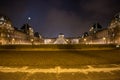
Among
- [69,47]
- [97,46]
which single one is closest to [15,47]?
[69,47]

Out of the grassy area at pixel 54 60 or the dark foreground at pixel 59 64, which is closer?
the dark foreground at pixel 59 64

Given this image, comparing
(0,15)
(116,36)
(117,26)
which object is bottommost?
(116,36)

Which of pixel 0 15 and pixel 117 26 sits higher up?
pixel 0 15

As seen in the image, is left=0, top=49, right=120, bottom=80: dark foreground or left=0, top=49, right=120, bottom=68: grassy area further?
left=0, top=49, right=120, bottom=68: grassy area

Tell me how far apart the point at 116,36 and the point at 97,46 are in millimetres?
68948

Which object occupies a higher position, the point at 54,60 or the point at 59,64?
the point at 54,60

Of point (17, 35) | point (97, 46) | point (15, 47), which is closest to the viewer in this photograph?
point (15, 47)

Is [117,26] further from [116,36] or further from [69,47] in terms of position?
[69,47]

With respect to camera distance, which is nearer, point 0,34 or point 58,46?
point 58,46

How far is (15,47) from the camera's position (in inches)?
1281

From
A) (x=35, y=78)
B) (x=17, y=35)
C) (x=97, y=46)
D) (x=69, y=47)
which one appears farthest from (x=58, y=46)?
(x=17, y=35)

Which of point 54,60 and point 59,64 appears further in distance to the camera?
point 54,60

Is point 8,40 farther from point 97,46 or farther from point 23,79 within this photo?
point 23,79

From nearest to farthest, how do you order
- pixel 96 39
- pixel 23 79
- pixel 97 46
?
pixel 23 79
pixel 97 46
pixel 96 39
